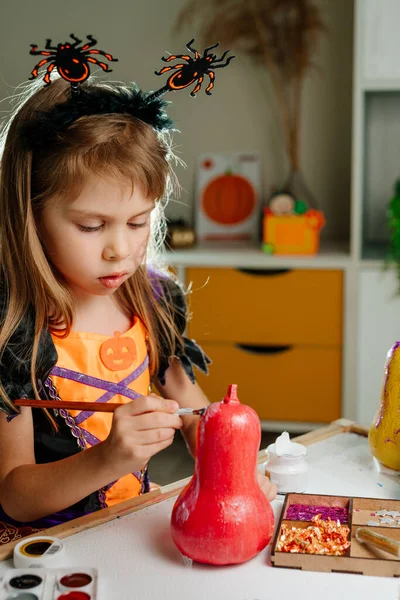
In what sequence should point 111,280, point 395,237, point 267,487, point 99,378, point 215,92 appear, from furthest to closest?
point 215,92 < point 395,237 < point 99,378 < point 111,280 < point 267,487

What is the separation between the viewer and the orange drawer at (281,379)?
115 inches

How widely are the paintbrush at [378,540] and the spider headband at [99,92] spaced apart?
0.59 meters

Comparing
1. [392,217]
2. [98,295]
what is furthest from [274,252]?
[98,295]

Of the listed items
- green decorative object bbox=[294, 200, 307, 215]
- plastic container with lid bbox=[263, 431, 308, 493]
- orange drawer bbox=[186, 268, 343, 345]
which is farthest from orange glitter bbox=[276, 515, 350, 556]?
green decorative object bbox=[294, 200, 307, 215]

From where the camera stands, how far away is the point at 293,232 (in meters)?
2.90

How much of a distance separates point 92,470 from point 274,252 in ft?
6.53

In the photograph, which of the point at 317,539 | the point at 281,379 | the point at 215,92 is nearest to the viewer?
the point at 317,539

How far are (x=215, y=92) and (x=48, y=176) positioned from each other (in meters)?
2.29

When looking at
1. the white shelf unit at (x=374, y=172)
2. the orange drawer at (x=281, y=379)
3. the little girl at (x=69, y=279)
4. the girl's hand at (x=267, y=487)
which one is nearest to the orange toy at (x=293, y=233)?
the white shelf unit at (x=374, y=172)

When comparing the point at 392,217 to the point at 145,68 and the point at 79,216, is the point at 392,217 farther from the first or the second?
the point at 79,216

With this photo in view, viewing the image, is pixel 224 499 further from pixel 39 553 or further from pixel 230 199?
pixel 230 199

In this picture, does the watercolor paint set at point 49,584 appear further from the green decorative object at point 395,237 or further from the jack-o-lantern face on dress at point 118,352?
the green decorative object at point 395,237

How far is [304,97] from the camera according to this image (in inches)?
128

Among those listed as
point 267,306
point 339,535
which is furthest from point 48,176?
point 267,306
